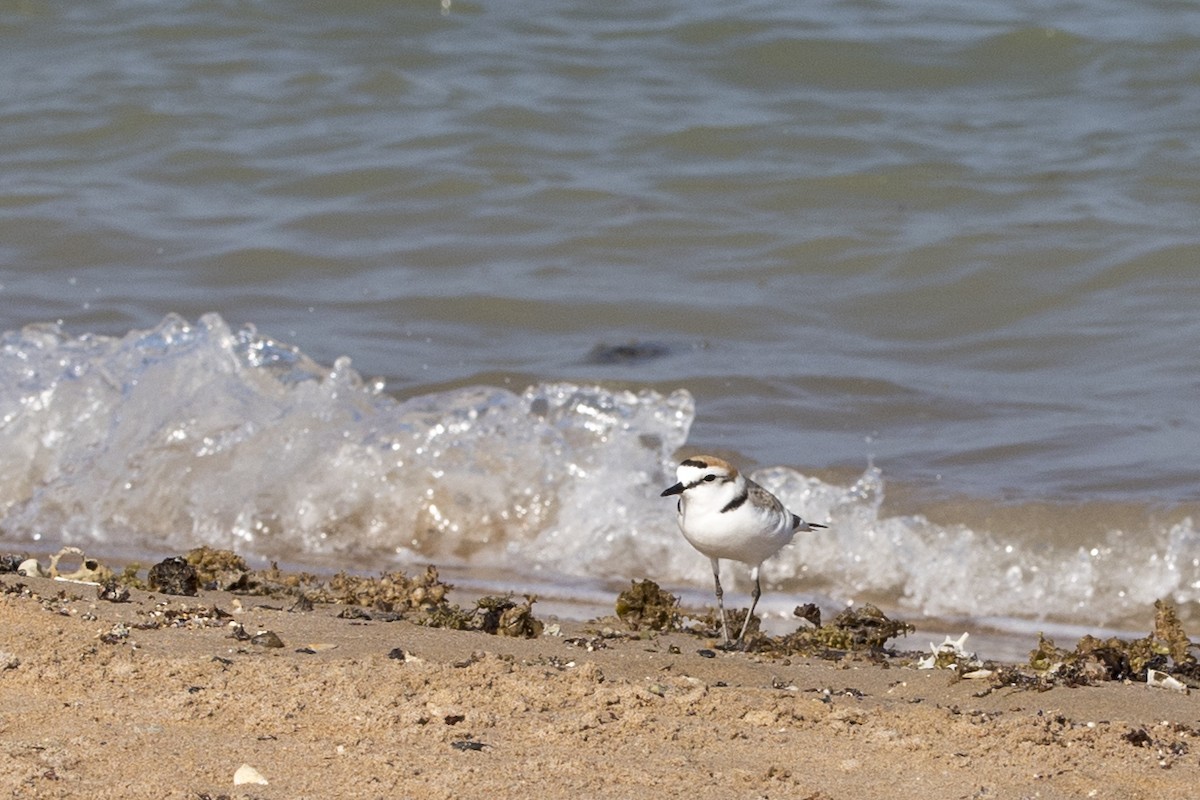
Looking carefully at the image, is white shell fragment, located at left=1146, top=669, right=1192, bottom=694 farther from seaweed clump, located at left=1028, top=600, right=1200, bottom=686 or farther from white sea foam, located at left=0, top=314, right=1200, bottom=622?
white sea foam, located at left=0, top=314, right=1200, bottom=622

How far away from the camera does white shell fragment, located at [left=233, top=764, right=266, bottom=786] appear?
3.33 m

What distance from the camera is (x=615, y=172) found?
11.4 metres

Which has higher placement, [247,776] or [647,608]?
[247,776]

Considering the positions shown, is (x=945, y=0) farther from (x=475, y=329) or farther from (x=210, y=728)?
(x=210, y=728)

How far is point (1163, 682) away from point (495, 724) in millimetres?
2059

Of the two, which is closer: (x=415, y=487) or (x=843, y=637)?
(x=843, y=637)

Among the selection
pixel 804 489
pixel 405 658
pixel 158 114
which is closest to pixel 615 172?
pixel 158 114

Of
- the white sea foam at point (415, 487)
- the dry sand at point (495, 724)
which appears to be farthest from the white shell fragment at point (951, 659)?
the white sea foam at point (415, 487)

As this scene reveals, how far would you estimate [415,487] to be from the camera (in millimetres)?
7117

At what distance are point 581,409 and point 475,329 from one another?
5.69 ft

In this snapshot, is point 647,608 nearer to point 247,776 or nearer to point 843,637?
point 843,637

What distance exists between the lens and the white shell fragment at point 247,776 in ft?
10.9

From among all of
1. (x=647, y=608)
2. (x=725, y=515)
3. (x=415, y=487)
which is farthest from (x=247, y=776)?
(x=415, y=487)

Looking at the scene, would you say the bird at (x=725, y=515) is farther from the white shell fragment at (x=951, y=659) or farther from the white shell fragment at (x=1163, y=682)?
the white shell fragment at (x=1163, y=682)
